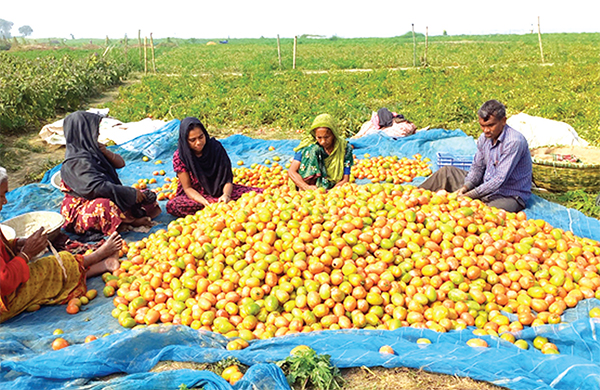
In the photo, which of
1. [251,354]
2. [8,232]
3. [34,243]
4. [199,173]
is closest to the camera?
[251,354]

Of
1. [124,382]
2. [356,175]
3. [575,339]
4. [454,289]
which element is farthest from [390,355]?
[356,175]

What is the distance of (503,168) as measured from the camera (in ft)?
18.0

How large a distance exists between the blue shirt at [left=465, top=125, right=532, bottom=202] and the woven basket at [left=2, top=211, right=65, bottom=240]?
5078mm

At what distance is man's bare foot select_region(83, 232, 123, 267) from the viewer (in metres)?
4.76

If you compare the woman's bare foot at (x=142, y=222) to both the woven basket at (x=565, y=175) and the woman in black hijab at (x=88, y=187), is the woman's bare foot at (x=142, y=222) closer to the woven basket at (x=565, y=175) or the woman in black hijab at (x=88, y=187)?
the woman in black hijab at (x=88, y=187)

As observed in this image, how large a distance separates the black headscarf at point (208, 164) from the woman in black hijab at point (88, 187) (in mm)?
806

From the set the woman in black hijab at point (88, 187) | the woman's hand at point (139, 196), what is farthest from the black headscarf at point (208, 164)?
the woman in black hijab at point (88, 187)

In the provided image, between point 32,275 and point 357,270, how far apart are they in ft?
9.40

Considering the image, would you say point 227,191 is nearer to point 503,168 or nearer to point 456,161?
point 503,168

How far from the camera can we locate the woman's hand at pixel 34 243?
13.3 ft

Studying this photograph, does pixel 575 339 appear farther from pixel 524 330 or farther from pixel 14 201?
pixel 14 201

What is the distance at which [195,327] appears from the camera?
372 cm

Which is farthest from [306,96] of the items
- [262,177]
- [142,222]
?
[142,222]

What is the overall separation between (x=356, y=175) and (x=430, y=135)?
224cm
